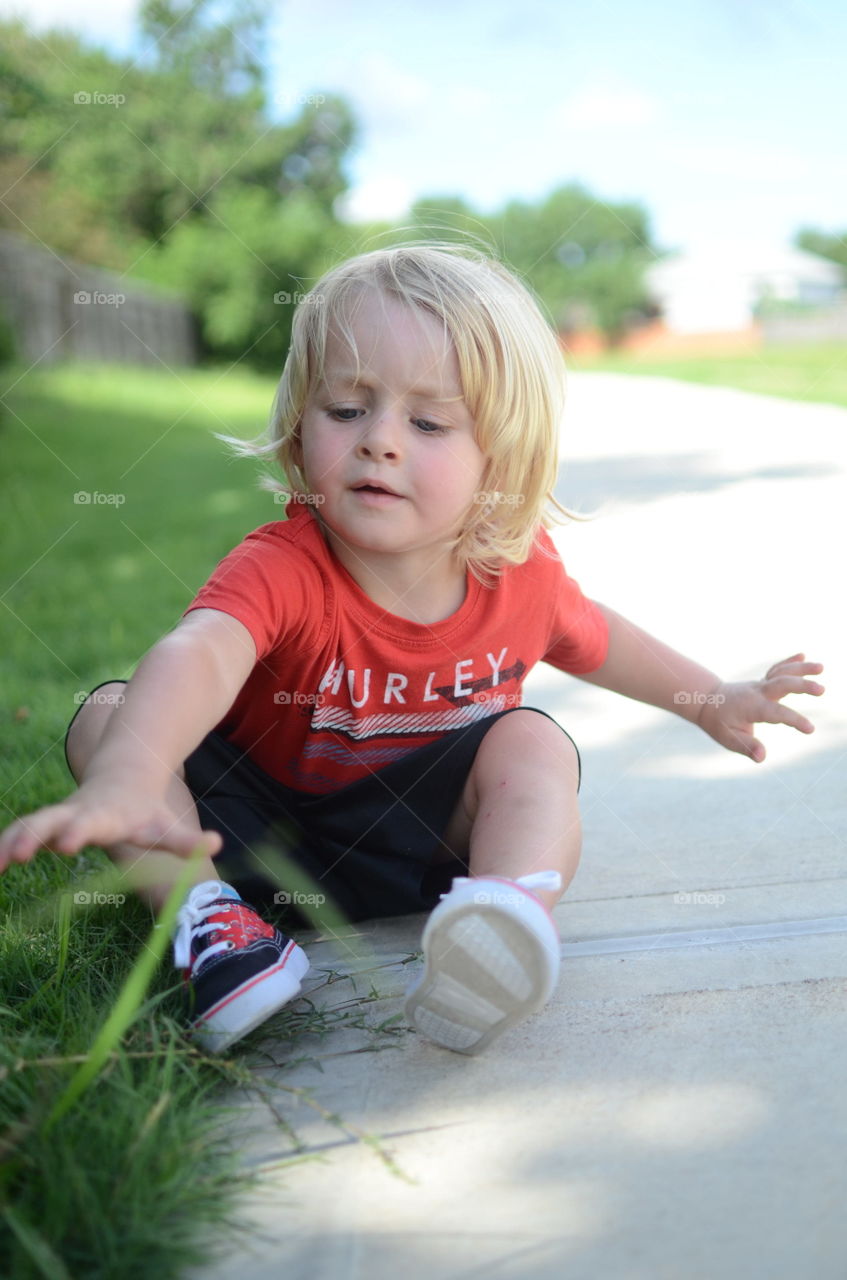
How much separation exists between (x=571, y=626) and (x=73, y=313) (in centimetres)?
1395

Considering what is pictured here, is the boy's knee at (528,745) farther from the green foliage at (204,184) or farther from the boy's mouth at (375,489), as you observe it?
the green foliage at (204,184)

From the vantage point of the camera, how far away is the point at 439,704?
1820 mm

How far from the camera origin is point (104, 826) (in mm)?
1164

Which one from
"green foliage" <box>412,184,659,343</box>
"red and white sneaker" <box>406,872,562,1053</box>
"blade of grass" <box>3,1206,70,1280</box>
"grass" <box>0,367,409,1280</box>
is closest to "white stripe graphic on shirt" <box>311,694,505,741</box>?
"grass" <box>0,367,409,1280</box>

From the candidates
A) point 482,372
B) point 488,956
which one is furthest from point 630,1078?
point 482,372

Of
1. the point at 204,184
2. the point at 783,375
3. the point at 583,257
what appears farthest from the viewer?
the point at 583,257

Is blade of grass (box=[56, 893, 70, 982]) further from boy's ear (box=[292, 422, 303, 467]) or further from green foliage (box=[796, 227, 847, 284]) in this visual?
green foliage (box=[796, 227, 847, 284])

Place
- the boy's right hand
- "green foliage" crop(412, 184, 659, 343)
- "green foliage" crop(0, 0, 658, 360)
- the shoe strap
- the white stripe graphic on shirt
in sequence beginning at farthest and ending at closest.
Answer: "green foliage" crop(412, 184, 659, 343) → "green foliage" crop(0, 0, 658, 360) → the white stripe graphic on shirt → the shoe strap → the boy's right hand

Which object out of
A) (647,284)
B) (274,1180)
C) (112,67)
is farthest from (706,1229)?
(647,284)

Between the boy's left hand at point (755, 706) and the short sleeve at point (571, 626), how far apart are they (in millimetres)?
205

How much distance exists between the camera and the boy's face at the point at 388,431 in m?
1.69

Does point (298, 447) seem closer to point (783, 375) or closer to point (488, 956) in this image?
point (488, 956)

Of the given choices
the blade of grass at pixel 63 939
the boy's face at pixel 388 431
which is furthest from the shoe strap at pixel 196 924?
the boy's face at pixel 388 431

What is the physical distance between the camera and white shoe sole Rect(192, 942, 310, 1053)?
1.34 metres
